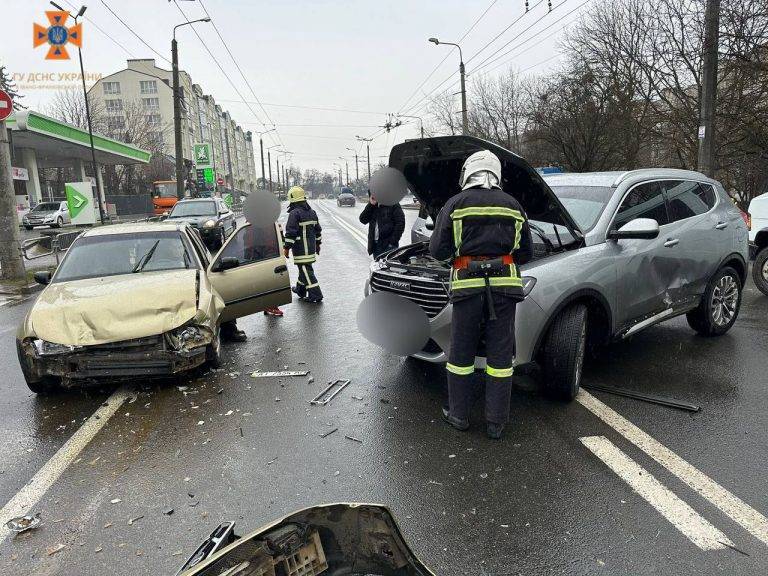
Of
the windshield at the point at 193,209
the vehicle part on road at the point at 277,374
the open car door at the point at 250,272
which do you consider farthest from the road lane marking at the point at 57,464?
the windshield at the point at 193,209

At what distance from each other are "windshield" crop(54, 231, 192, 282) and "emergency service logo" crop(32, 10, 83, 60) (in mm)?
17110

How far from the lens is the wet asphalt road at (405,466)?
2668mm

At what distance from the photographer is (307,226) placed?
8227 mm

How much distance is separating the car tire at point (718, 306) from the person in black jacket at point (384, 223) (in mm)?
3967

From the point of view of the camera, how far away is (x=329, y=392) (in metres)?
4.78

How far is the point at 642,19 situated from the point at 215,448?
29.9 m

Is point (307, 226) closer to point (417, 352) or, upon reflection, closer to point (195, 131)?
point (417, 352)

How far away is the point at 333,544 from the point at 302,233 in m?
6.46

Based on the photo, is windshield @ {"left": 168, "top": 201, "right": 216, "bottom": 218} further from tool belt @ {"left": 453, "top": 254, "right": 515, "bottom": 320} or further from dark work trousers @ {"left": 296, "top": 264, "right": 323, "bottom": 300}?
tool belt @ {"left": 453, "top": 254, "right": 515, "bottom": 320}

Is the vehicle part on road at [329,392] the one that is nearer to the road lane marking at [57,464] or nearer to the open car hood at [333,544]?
the road lane marking at [57,464]

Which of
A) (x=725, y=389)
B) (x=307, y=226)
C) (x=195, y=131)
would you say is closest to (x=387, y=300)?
(x=725, y=389)

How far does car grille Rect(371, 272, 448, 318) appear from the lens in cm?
420

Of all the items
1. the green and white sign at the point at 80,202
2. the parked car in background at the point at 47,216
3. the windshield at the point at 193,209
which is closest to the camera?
the green and white sign at the point at 80,202

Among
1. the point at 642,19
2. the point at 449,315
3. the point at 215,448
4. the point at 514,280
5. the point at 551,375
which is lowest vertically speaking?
the point at 215,448
